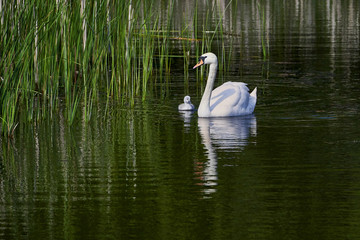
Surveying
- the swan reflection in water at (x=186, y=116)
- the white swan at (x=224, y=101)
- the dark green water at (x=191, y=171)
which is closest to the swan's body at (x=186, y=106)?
the swan reflection in water at (x=186, y=116)

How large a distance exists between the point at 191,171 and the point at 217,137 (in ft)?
7.14

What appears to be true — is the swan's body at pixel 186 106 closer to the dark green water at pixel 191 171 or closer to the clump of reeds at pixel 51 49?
the dark green water at pixel 191 171

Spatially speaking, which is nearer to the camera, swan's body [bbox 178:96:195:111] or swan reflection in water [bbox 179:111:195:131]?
swan reflection in water [bbox 179:111:195:131]

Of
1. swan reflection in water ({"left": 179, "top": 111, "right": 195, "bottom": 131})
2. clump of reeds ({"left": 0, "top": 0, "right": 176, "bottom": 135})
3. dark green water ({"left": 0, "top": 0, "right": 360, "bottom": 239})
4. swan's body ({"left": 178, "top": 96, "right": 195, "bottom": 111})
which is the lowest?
dark green water ({"left": 0, "top": 0, "right": 360, "bottom": 239})

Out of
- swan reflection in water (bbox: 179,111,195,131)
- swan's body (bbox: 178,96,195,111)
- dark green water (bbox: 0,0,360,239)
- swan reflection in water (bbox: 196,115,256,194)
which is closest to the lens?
dark green water (bbox: 0,0,360,239)

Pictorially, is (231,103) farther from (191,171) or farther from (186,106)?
(191,171)

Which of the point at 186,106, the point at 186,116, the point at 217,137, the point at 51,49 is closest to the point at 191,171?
the point at 217,137

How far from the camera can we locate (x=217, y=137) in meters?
11.2

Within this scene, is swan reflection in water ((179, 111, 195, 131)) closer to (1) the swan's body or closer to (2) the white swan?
(1) the swan's body

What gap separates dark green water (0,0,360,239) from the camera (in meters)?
7.15

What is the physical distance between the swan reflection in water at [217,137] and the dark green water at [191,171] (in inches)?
0.6

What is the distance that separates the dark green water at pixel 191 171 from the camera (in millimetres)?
7148

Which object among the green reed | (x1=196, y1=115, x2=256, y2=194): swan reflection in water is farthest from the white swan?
the green reed

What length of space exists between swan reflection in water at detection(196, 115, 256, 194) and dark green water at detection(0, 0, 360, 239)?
1cm
